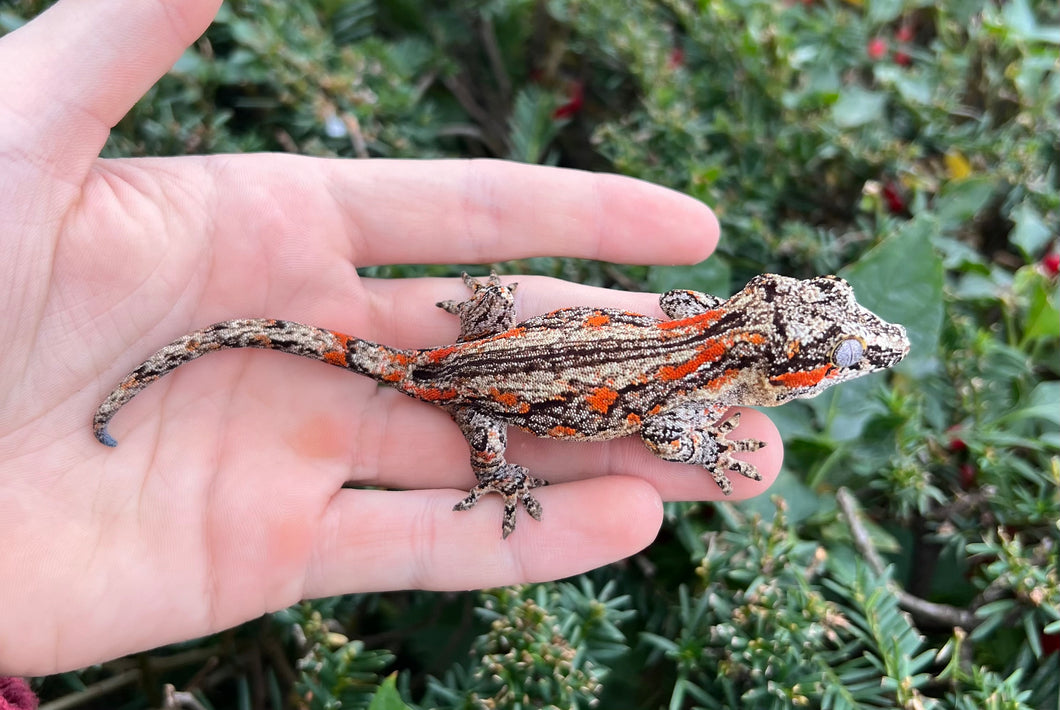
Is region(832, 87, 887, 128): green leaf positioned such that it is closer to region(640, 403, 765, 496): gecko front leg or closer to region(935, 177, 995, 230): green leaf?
region(935, 177, 995, 230): green leaf

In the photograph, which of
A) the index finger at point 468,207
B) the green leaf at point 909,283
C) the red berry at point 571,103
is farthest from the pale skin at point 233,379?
the red berry at point 571,103

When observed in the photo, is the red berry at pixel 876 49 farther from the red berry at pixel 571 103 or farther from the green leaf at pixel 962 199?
the red berry at pixel 571 103

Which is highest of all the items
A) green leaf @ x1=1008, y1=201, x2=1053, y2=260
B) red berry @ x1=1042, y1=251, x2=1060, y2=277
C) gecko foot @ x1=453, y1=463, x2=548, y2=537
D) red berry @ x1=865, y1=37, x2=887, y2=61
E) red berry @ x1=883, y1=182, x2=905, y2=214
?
red berry @ x1=865, y1=37, x2=887, y2=61

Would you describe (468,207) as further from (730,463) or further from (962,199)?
(962,199)

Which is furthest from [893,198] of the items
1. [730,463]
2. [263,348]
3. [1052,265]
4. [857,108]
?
[263,348]

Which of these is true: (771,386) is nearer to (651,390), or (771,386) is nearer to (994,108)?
(651,390)

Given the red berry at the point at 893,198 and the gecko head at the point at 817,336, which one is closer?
the gecko head at the point at 817,336

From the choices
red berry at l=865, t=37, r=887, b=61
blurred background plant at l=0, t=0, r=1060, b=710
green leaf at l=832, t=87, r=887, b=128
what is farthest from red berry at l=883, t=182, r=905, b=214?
red berry at l=865, t=37, r=887, b=61

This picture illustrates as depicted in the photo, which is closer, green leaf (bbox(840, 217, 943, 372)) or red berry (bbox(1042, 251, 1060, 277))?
green leaf (bbox(840, 217, 943, 372))
